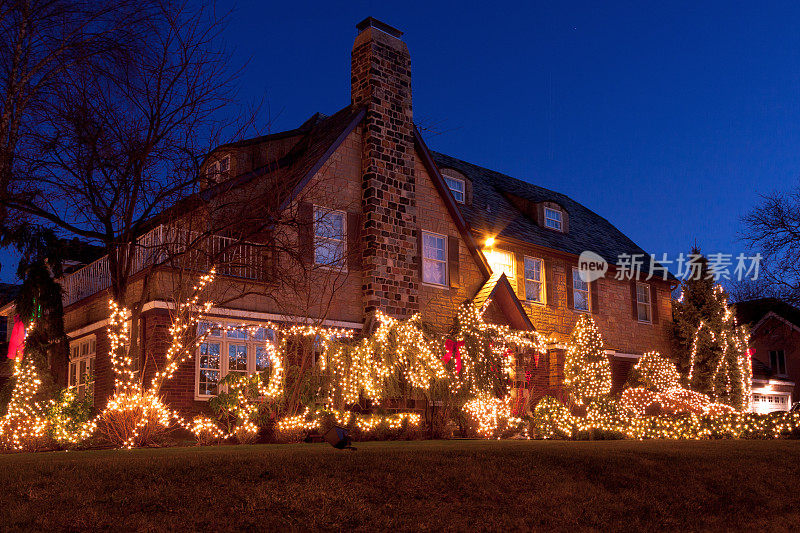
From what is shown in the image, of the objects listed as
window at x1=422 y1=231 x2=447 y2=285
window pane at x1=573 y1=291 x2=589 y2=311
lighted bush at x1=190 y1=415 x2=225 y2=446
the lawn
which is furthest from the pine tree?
lighted bush at x1=190 y1=415 x2=225 y2=446

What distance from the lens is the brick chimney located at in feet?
59.5

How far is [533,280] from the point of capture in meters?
23.4

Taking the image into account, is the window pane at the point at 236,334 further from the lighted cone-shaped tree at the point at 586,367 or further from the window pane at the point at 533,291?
the lighted cone-shaped tree at the point at 586,367

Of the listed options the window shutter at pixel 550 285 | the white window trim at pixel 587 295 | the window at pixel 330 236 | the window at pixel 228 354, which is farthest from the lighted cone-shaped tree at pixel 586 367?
the window at pixel 228 354

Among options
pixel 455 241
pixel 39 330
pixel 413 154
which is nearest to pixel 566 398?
pixel 455 241

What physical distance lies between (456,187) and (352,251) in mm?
6502

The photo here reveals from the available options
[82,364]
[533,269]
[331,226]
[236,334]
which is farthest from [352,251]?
[533,269]

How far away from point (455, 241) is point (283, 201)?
6.57 meters

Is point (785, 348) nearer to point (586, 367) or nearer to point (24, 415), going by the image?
point (586, 367)

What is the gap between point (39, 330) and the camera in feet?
55.2

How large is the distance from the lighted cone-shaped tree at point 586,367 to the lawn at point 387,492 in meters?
10.3

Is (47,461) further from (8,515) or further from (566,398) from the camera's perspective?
(566,398)

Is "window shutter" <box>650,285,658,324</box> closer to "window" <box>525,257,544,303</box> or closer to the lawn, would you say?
"window" <box>525,257,544,303</box>

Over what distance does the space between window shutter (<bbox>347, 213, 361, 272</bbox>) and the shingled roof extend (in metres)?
4.54
